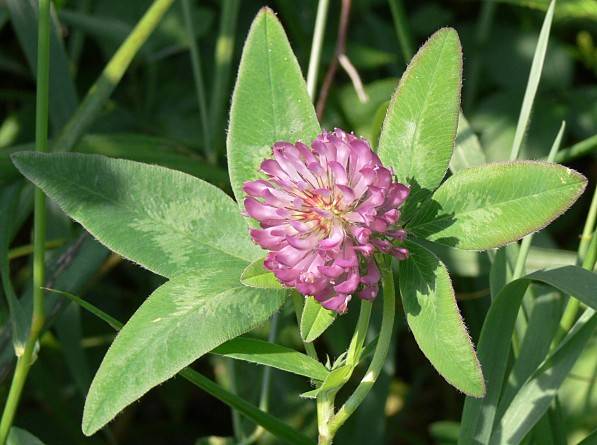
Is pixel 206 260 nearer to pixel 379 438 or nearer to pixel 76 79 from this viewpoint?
pixel 379 438

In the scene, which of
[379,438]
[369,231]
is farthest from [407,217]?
[379,438]

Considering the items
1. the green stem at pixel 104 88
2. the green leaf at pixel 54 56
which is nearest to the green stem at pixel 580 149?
the green stem at pixel 104 88

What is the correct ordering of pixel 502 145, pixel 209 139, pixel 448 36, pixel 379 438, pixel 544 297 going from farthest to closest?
pixel 502 145 < pixel 209 139 < pixel 379 438 < pixel 544 297 < pixel 448 36

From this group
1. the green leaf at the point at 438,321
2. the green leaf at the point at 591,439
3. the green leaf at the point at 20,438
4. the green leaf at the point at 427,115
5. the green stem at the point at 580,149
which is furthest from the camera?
the green stem at the point at 580,149

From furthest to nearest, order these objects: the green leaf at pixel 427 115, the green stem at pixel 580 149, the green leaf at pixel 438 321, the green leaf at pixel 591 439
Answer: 1. the green stem at pixel 580 149
2. the green leaf at pixel 591 439
3. the green leaf at pixel 427 115
4. the green leaf at pixel 438 321

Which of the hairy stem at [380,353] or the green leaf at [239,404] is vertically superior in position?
the hairy stem at [380,353]

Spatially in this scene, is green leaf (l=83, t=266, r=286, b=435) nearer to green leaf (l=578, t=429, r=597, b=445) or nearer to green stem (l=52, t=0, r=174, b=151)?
green leaf (l=578, t=429, r=597, b=445)

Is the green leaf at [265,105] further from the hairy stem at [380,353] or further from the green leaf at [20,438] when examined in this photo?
the green leaf at [20,438]
